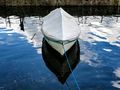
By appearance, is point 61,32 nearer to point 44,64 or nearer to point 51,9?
point 44,64

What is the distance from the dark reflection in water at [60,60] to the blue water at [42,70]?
40 cm

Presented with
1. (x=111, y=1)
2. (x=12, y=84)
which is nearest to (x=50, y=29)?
(x=12, y=84)

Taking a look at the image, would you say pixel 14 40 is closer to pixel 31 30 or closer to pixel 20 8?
pixel 31 30

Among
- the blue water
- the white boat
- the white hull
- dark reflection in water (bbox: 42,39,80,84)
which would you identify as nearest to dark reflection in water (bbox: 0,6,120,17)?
the blue water

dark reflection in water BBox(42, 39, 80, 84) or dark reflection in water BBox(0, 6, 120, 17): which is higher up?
dark reflection in water BBox(0, 6, 120, 17)

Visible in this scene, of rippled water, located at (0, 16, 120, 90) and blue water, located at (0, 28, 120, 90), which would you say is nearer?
blue water, located at (0, 28, 120, 90)

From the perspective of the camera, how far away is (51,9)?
157 feet

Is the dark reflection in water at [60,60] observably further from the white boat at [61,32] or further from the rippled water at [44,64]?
the white boat at [61,32]

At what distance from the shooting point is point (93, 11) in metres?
48.1

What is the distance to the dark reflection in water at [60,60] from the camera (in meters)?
20.1

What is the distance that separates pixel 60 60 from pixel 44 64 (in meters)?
1.39

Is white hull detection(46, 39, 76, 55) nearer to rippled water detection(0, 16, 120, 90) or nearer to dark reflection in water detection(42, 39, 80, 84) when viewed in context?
dark reflection in water detection(42, 39, 80, 84)

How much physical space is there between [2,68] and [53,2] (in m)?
29.8

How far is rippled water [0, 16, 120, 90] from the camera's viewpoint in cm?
1825
